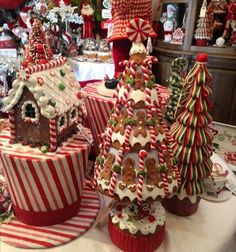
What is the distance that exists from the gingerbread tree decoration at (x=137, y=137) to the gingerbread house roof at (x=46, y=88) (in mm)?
231

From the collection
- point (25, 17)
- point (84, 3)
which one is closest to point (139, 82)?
point (25, 17)

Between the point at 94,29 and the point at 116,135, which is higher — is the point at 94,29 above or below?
→ above

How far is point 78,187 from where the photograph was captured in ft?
3.26

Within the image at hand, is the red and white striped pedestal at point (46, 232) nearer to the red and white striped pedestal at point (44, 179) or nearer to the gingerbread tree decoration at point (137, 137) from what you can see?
the red and white striped pedestal at point (44, 179)

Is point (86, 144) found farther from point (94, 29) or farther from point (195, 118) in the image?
point (94, 29)

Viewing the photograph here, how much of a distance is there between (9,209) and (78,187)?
26cm

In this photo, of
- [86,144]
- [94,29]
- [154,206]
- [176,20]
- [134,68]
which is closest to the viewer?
[134,68]

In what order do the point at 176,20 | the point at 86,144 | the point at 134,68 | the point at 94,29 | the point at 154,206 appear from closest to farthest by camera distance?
the point at 134,68 < the point at 154,206 < the point at 86,144 < the point at 176,20 < the point at 94,29

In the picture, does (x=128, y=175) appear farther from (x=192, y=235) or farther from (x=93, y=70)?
(x=93, y=70)

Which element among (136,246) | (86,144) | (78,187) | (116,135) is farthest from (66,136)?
(136,246)

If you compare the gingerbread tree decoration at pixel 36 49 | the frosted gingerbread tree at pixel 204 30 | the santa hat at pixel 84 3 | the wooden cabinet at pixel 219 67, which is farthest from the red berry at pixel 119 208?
the santa hat at pixel 84 3

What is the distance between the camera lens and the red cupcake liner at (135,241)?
2.69 ft

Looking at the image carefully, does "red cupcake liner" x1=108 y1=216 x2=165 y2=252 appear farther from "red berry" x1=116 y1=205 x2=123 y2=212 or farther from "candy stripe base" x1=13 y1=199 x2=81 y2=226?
"candy stripe base" x1=13 y1=199 x2=81 y2=226

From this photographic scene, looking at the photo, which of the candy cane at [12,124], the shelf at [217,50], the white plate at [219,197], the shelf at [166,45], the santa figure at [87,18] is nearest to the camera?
the candy cane at [12,124]
